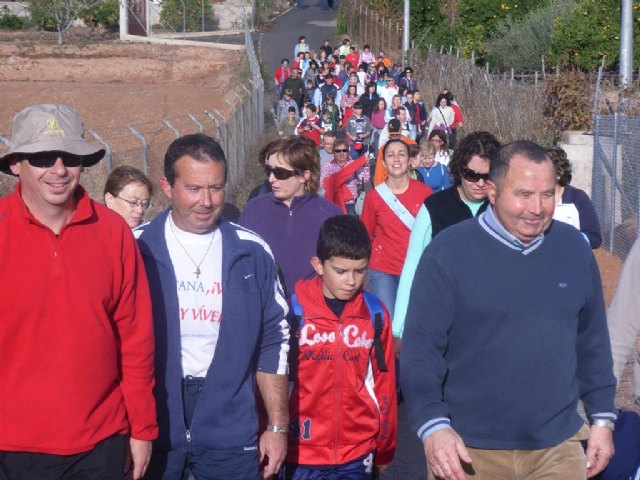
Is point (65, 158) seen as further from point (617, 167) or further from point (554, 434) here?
point (617, 167)

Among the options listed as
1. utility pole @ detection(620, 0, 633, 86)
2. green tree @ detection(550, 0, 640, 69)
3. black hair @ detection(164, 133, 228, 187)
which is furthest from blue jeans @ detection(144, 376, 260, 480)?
green tree @ detection(550, 0, 640, 69)

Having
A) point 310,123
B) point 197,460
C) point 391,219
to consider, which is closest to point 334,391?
point 197,460

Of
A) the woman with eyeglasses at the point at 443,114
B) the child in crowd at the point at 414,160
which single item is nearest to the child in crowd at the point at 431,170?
the child in crowd at the point at 414,160

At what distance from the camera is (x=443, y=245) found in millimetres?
4344

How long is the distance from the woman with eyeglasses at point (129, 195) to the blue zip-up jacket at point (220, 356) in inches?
75.3

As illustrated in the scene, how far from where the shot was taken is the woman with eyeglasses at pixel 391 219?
27.6 feet

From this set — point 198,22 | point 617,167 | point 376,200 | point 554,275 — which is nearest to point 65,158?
point 554,275

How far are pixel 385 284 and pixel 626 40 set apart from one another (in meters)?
9.64

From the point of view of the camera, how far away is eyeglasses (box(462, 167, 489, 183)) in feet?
20.1

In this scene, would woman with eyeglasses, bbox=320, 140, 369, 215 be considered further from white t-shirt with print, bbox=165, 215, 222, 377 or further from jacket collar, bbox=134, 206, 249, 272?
white t-shirt with print, bbox=165, 215, 222, 377

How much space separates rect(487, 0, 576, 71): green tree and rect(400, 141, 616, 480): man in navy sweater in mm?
33996

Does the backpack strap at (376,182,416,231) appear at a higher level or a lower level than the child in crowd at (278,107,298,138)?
lower

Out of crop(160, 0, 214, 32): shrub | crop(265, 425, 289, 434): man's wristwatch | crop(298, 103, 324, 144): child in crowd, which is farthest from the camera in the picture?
crop(160, 0, 214, 32): shrub

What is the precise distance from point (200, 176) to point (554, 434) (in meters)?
1.77
